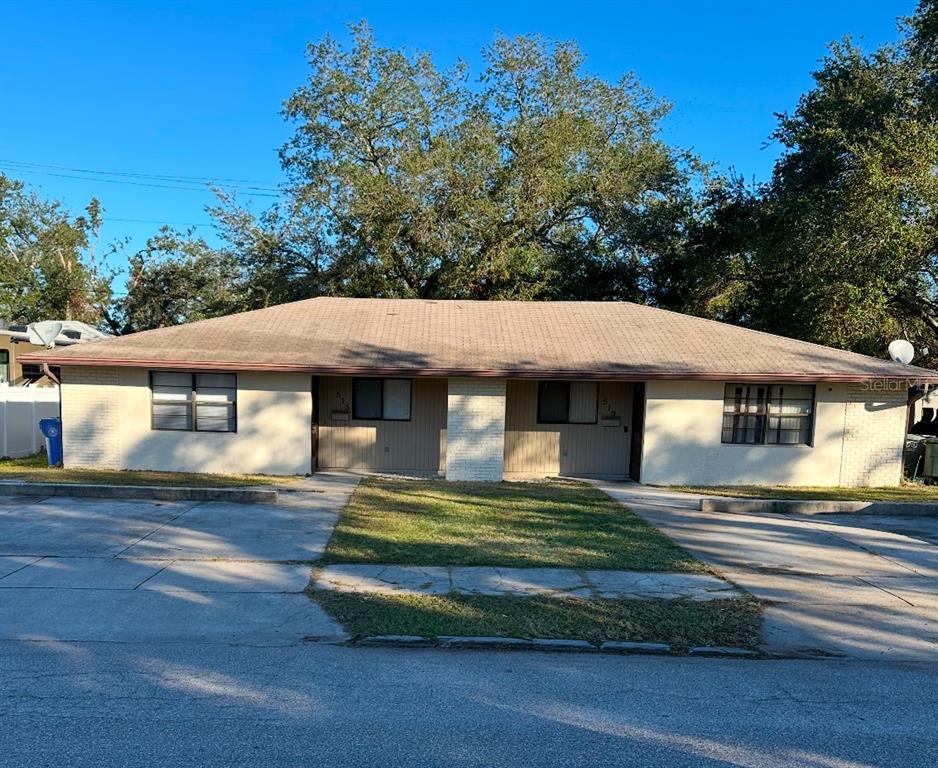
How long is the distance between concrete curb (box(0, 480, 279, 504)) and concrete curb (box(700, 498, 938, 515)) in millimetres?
7535

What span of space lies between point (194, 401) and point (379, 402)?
12.6 feet

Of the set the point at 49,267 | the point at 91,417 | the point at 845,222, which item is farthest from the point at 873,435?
the point at 49,267

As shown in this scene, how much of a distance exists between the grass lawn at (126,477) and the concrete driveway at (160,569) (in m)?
1.51

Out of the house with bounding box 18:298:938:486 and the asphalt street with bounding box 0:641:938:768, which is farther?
the house with bounding box 18:298:938:486

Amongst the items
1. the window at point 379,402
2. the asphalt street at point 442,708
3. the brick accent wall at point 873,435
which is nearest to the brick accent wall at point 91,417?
the window at point 379,402

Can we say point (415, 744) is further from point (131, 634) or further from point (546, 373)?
point (546, 373)

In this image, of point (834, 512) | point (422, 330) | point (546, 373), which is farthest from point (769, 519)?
point (422, 330)

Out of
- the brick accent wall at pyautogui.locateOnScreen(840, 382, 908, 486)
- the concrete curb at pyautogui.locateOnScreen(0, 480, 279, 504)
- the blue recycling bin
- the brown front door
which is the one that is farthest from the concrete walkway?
the blue recycling bin

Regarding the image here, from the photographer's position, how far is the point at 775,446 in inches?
558

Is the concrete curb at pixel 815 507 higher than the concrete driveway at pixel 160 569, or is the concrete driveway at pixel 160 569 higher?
the concrete driveway at pixel 160 569

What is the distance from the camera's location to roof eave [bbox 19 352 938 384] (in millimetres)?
13250

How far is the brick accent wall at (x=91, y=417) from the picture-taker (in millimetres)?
13766

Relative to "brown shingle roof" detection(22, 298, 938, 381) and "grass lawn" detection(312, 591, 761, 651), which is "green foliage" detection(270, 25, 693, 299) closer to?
"brown shingle roof" detection(22, 298, 938, 381)

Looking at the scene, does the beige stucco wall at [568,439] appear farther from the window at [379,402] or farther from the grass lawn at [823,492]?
the window at [379,402]
